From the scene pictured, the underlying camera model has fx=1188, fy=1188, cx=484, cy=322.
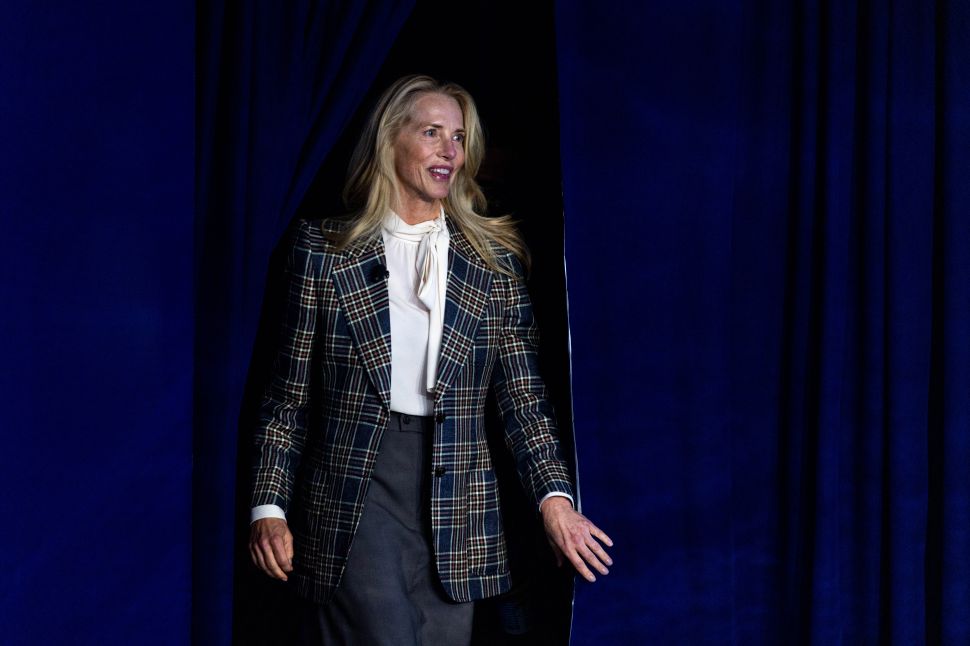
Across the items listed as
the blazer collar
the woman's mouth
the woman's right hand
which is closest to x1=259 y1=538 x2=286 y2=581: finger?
the woman's right hand

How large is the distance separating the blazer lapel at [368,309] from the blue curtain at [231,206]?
6.7 inches

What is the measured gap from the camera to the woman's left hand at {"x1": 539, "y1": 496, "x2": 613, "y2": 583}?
8.21 feet

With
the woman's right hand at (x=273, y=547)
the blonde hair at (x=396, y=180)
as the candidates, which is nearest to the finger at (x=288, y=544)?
the woman's right hand at (x=273, y=547)

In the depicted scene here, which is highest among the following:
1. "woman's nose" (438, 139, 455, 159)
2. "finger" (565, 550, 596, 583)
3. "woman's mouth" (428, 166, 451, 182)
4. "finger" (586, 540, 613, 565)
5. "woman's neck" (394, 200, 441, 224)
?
"woman's nose" (438, 139, 455, 159)

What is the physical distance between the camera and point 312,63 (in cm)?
259

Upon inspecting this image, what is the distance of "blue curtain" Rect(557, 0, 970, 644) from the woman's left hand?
20cm

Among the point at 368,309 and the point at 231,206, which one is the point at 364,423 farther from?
the point at 231,206

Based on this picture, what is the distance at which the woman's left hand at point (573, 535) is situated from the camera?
8.21ft

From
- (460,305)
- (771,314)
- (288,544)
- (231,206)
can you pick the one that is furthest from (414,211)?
(771,314)

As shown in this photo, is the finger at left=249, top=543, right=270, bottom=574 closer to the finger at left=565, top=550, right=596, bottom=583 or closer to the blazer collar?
the blazer collar

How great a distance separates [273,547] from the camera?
2.44 m

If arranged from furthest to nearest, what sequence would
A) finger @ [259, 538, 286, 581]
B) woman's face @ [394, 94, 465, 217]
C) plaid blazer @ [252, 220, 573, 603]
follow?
woman's face @ [394, 94, 465, 217], plaid blazer @ [252, 220, 573, 603], finger @ [259, 538, 286, 581]

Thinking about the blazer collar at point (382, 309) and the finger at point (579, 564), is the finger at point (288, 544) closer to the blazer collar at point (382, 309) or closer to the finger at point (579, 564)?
the blazer collar at point (382, 309)

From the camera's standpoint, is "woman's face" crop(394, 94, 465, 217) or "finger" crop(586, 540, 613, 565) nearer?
"finger" crop(586, 540, 613, 565)
